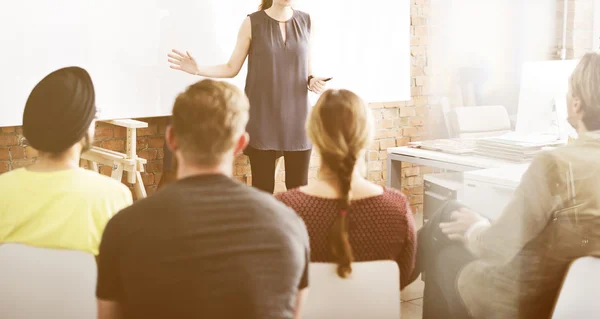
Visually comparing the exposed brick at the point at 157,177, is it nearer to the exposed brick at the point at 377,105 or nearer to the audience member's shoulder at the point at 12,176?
the exposed brick at the point at 377,105

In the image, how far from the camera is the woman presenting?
123 inches

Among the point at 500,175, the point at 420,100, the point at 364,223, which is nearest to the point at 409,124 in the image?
the point at 420,100

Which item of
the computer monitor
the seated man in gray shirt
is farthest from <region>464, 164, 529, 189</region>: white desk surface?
the seated man in gray shirt

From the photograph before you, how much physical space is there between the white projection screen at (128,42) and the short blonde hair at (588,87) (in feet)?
4.92

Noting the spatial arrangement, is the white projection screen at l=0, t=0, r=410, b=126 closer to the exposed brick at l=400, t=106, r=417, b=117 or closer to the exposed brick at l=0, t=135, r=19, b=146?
the exposed brick at l=0, t=135, r=19, b=146

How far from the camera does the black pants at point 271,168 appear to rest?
3.12m

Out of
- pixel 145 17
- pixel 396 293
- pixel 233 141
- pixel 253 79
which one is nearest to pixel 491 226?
pixel 396 293

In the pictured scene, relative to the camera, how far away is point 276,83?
10.4 feet

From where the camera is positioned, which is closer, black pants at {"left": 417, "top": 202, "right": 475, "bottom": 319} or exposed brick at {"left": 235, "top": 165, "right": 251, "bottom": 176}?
black pants at {"left": 417, "top": 202, "right": 475, "bottom": 319}

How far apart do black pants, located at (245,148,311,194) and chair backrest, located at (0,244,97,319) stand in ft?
5.13

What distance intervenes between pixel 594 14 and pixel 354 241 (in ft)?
15.2

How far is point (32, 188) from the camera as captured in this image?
1.63m

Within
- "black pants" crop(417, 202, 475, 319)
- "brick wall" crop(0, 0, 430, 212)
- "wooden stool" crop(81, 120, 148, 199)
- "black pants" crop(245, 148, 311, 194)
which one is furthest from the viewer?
"brick wall" crop(0, 0, 430, 212)

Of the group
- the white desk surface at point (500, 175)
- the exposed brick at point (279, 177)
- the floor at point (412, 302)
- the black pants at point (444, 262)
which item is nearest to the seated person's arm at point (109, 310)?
the black pants at point (444, 262)
